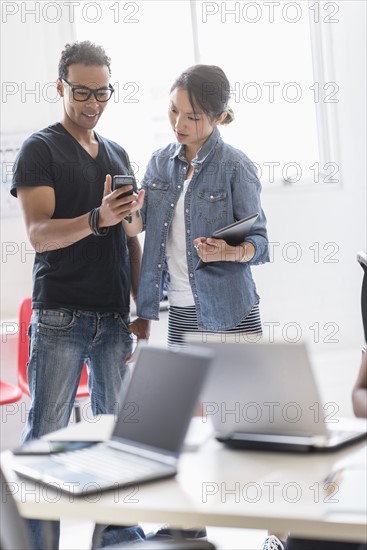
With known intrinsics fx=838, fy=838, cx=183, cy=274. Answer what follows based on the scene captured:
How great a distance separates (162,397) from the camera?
1.93 meters

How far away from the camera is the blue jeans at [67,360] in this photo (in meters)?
2.70

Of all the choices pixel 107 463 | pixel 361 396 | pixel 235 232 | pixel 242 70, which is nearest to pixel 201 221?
pixel 235 232

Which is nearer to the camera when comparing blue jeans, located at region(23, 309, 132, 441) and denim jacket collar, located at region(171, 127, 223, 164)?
blue jeans, located at region(23, 309, 132, 441)

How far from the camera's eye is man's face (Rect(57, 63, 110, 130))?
2.77 m

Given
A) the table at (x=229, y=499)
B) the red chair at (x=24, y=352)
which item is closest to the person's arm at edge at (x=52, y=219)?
the table at (x=229, y=499)

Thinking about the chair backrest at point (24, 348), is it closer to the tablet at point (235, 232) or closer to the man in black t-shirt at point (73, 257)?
the man in black t-shirt at point (73, 257)

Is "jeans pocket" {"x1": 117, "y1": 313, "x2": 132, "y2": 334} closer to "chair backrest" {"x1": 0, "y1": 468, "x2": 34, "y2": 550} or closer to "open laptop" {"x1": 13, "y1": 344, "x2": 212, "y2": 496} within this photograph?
"open laptop" {"x1": 13, "y1": 344, "x2": 212, "y2": 496}

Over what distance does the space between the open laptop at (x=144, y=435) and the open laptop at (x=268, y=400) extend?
64 millimetres

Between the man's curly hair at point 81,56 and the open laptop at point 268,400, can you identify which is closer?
the open laptop at point 268,400

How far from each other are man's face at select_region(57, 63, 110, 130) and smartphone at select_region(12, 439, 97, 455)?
1.20 m

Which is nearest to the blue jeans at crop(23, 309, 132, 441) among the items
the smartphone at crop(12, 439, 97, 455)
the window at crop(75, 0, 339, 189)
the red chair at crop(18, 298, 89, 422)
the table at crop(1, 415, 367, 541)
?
the smartphone at crop(12, 439, 97, 455)

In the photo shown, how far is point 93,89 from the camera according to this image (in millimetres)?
2771

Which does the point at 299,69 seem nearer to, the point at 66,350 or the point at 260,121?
the point at 260,121

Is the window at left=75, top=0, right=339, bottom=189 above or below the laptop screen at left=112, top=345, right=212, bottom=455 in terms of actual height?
above
